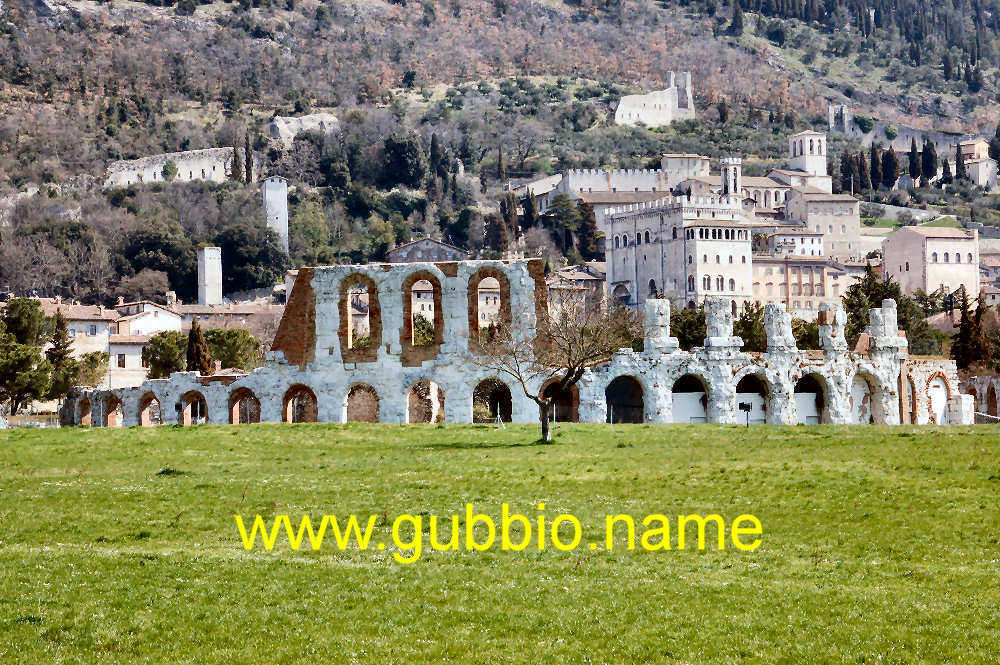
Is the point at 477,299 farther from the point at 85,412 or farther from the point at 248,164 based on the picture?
the point at 248,164

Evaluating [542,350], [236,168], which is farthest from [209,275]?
[542,350]

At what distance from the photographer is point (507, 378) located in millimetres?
50406

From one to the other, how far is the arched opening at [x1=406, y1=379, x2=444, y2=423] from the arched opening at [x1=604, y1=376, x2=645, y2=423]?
6538 mm

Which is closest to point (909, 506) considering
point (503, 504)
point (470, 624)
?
point (503, 504)

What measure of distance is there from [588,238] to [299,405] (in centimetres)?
11532

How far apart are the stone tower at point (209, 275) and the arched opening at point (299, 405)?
86.6 metres

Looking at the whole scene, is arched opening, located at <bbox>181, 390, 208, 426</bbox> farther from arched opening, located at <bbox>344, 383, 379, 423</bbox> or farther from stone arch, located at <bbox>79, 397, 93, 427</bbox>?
arched opening, located at <bbox>344, 383, 379, 423</bbox>

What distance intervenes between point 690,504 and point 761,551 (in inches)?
157

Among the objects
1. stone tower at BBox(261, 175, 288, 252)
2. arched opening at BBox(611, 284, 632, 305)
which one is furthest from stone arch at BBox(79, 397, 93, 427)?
stone tower at BBox(261, 175, 288, 252)

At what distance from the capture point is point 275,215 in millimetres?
162625

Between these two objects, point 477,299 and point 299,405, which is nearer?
point 477,299

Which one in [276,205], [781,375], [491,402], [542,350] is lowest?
[491,402]

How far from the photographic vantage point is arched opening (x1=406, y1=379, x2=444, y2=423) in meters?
56.8

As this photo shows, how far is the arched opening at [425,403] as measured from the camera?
56844 millimetres
